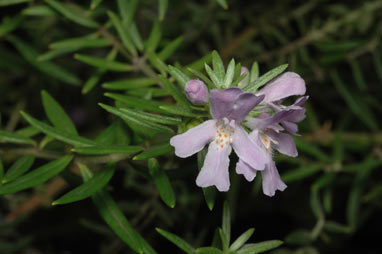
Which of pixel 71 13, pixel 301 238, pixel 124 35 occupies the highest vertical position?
pixel 71 13

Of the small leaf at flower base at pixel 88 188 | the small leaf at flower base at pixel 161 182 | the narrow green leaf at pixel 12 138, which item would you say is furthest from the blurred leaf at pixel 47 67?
the small leaf at flower base at pixel 161 182

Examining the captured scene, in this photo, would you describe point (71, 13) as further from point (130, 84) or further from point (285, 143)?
point (285, 143)

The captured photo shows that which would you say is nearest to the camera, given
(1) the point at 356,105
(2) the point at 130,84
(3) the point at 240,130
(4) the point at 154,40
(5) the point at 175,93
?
(3) the point at 240,130

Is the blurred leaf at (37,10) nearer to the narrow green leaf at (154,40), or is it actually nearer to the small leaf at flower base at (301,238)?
the narrow green leaf at (154,40)

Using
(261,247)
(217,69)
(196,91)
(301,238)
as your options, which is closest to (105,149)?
(196,91)

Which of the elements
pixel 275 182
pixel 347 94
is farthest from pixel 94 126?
pixel 275 182

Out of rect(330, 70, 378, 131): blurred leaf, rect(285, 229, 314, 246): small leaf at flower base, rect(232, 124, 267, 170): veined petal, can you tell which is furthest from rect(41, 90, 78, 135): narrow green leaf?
rect(330, 70, 378, 131): blurred leaf

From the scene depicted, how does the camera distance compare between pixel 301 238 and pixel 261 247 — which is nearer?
pixel 261 247
